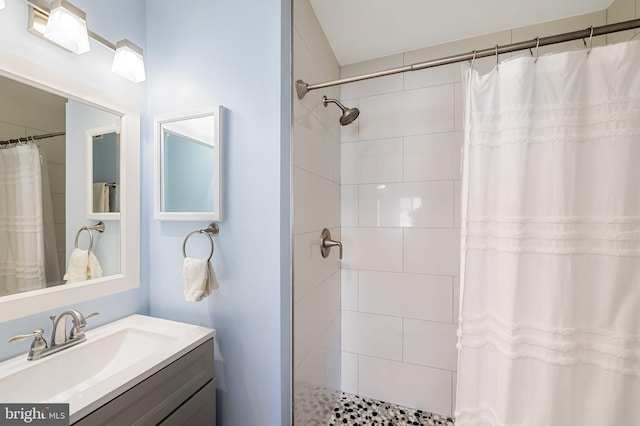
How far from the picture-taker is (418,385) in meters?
1.62

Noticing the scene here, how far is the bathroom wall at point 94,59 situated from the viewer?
2.66ft

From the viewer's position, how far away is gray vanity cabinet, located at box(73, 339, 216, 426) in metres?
0.68

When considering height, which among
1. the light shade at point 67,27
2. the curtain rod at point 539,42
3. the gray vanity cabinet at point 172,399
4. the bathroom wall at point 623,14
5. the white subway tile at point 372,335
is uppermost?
the bathroom wall at point 623,14

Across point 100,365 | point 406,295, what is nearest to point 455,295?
point 406,295

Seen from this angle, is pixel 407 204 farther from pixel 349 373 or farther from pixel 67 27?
pixel 67 27

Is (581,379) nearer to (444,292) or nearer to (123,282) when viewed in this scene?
(444,292)

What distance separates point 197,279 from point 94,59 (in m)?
0.99

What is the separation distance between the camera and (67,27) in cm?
87

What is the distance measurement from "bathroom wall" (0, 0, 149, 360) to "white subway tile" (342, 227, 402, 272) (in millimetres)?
1192

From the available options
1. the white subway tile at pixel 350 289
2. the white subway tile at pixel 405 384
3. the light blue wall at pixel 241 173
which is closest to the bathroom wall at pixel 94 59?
the light blue wall at pixel 241 173

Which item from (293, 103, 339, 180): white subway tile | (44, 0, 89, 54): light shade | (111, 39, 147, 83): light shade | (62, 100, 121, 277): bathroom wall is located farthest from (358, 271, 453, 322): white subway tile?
(44, 0, 89, 54): light shade

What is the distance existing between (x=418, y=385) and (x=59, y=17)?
2.43 meters

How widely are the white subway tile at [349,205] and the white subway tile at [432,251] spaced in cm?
36

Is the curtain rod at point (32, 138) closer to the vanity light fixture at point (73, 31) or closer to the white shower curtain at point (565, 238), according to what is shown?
the vanity light fixture at point (73, 31)
